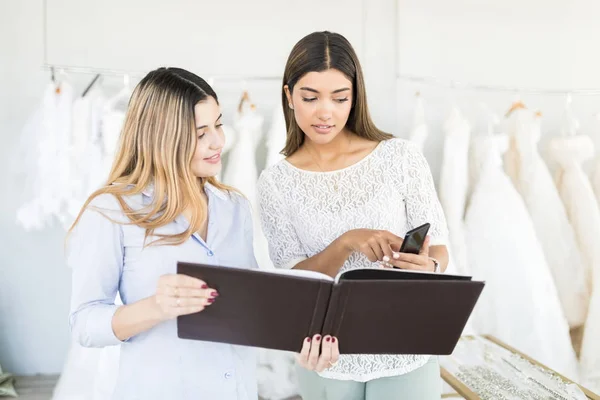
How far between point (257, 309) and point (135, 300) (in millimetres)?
253

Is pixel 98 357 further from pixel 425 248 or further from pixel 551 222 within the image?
pixel 551 222

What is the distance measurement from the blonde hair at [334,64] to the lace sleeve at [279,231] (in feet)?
0.82

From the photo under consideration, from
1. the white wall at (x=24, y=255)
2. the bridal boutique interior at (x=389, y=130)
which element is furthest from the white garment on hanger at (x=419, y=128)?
the white wall at (x=24, y=255)

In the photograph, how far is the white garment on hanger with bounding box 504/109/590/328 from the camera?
214cm

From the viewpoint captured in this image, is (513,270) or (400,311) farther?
(513,270)

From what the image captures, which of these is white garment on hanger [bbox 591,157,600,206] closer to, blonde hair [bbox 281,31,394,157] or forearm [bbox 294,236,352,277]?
blonde hair [bbox 281,31,394,157]

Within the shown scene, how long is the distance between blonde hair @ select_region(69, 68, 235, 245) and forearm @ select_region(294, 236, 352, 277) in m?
0.30

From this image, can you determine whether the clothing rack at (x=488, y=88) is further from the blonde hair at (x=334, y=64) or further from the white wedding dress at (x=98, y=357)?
the white wedding dress at (x=98, y=357)

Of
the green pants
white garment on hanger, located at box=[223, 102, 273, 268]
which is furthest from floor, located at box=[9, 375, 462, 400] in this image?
the green pants

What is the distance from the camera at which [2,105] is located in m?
2.28

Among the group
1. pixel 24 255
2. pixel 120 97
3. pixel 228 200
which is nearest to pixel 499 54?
pixel 120 97

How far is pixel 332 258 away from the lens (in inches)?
45.9

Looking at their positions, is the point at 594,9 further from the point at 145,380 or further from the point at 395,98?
the point at 145,380

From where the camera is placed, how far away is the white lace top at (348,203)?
1232 millimetres
